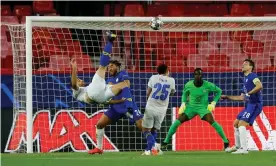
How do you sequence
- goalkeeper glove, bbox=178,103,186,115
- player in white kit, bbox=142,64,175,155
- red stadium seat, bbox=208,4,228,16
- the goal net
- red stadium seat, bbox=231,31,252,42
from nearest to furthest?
1. player in white kit, bbox=142,64,175,155
2. goalkeeper glove, bbox=178,103,186,115
3. the goal net
4. red stadium seat, bbox=231,31,252,42
5. red stadium seat, bbox=208,4,228,16

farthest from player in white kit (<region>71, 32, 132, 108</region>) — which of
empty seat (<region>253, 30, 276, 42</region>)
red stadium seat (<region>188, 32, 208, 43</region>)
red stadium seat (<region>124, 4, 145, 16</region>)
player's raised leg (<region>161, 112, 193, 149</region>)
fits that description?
red stadium seat (<region>124, 4, 145, 16</region>)

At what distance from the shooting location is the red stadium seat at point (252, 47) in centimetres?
1874

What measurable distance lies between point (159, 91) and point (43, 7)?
22.0ft

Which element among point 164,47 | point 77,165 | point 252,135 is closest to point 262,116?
point 252,135

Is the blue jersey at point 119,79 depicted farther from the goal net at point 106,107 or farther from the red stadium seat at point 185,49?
the red stadium seat at point 185,49

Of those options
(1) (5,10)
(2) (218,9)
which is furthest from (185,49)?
(1) (5,10)

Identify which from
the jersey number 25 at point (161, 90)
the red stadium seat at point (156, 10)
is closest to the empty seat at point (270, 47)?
the red stadium seat at point (156, 10)

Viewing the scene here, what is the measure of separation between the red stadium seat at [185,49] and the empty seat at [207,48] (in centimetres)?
14

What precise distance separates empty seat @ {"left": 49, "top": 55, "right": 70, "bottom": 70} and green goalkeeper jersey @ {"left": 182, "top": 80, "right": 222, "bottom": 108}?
2910mm

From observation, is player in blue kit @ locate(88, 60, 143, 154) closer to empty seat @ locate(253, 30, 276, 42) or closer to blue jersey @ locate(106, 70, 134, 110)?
blue jersey @ locate(106, 70, 134, 110)

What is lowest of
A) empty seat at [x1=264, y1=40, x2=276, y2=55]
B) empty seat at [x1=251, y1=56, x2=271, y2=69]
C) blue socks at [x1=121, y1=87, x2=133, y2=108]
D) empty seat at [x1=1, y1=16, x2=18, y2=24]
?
blue socks at [x1=121, y1=87, x2=133, y2=108]

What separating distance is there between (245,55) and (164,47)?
174cm

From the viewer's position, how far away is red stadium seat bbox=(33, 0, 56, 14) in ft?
68.9

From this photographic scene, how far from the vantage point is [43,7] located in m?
21.1
